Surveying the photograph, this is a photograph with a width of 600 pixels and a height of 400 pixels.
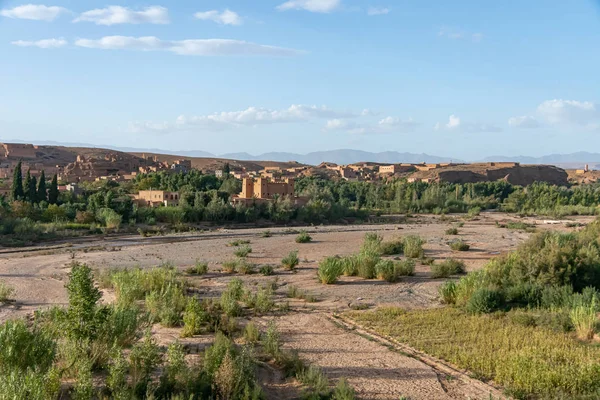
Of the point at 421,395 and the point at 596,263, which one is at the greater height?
the point at 596,263

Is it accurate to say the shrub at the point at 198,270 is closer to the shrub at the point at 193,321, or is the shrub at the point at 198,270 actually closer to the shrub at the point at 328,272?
the shrub at the point at 328,272

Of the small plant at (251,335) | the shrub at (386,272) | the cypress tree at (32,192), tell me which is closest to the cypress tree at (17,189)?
the cypress tree at (32,192)

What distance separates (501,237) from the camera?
31125mm

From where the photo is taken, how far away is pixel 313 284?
54.2ft

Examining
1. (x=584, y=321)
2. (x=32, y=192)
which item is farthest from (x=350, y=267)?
(x=32, y=192)

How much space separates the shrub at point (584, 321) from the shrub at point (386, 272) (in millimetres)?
6583

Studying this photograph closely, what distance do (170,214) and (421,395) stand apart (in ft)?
124

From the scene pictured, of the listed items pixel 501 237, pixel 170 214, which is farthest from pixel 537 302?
pixel 170 214

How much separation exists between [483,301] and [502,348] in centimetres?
296

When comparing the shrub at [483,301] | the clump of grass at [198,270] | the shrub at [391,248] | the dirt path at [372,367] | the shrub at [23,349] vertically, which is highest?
the shrub at [23,349]

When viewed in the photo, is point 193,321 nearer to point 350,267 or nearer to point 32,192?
point 350,267

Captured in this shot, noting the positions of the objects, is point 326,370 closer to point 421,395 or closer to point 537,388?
point 421,395

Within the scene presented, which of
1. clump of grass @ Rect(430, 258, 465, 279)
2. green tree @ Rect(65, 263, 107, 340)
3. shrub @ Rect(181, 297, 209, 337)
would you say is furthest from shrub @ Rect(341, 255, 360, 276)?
green tree @ Rect(65, 263, 107, 340)

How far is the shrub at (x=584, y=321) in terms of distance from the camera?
10003 mm
